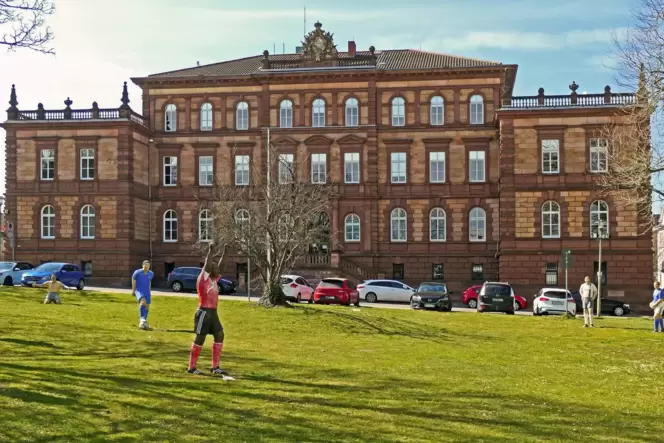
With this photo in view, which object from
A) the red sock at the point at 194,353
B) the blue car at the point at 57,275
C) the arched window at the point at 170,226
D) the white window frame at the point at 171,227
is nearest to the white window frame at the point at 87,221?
the white window frame at the point at 171,227

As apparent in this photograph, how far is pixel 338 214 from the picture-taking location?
5953cm

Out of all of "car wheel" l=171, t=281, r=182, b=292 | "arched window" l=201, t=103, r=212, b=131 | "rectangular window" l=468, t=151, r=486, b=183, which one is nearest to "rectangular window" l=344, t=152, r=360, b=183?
"rectangular window" l=468, t=151, r=486, b=183

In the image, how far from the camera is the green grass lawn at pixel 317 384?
10641 mm

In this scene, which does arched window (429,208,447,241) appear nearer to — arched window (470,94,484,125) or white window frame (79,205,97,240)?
arched window (470,94,484,125)

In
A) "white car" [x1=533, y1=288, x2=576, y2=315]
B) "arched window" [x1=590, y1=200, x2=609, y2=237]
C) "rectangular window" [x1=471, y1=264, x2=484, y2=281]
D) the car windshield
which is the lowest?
"white car" [x1=533, y1=288, x2=576, y2=315]

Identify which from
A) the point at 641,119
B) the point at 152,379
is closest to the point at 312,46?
the point at 641,119

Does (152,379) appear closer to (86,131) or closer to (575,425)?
(575,425)

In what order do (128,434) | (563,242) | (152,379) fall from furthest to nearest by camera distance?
1. (563,242)
2. (152,379)
3. (128,434)

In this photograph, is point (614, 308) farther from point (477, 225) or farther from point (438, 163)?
point (438, 163)

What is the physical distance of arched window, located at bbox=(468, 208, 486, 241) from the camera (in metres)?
58.2

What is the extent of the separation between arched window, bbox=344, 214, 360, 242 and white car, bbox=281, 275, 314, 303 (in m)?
14.0

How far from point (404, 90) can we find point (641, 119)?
29.9 meters

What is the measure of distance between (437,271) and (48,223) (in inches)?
1057

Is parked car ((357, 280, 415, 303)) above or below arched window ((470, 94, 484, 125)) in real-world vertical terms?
below
